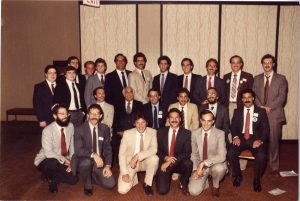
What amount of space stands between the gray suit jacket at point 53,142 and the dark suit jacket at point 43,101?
57cm

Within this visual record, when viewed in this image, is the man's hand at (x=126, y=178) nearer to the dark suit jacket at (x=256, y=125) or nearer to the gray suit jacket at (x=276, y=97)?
the dark suit jacket at (x=256, y=125)

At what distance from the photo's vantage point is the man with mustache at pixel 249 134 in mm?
4223

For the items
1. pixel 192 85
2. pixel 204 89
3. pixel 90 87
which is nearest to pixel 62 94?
pixel 90 87

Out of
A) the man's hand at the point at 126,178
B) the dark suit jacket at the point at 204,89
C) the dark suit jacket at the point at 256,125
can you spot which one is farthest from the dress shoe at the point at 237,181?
the man's hand at the point at 126,178

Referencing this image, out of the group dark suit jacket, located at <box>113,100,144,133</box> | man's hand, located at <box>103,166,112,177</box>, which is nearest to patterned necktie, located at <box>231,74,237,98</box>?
dark suit jacket, located at <box>113,100,144,133</box>

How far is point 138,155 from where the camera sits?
4.02 m

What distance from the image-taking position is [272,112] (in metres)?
4.69

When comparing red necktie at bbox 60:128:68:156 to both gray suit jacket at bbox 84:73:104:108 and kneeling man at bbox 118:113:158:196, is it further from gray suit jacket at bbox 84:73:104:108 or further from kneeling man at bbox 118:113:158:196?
gray suit jacket at bbox 84:73:104:108

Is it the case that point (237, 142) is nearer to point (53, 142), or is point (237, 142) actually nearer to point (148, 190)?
point (148, 190)

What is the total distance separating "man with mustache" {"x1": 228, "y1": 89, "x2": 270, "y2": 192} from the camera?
13.9 feet

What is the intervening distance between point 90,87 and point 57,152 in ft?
4.29

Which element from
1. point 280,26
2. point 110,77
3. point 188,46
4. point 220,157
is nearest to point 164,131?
point 220,157

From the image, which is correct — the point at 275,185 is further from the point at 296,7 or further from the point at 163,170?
the point at 296,7

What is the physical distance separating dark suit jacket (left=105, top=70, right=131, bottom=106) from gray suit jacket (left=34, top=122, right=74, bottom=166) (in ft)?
3.60
